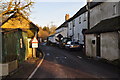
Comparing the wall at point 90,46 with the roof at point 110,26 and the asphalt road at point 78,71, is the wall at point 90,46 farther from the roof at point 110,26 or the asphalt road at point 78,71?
the asphalt road at point 78,71

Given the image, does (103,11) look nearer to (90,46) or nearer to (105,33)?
(90,46)

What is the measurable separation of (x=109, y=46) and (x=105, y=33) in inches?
53.4

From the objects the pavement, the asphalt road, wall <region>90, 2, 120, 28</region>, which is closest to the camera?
the pavement

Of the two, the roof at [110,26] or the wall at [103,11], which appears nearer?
the roof at [110,26]

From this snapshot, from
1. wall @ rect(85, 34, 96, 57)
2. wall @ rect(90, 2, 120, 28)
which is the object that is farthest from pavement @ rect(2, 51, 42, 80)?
wall @ rect(90, 2, 120, 28)

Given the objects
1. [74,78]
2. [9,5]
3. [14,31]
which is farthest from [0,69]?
[9,5]

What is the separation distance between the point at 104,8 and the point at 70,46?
846cm

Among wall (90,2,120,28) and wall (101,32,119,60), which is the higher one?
wall (90,2,120,28)

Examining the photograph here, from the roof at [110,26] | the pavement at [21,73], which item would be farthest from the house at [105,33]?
the pavement at [21,73]

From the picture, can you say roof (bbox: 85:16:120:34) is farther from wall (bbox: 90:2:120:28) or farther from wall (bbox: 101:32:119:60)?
wall (bbox: 90:2:120:28)

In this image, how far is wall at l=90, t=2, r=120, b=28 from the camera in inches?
670

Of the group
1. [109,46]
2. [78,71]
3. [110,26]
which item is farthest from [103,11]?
[78,71]

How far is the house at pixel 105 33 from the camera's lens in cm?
1264

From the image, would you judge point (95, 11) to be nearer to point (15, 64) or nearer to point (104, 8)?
point (104, 8)
